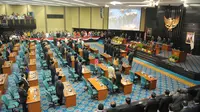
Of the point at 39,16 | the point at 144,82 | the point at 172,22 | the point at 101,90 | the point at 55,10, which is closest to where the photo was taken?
the point at 101,90

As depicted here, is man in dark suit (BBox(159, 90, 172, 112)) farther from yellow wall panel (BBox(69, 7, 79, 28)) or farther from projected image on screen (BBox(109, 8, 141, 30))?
yellow wall panel (BBox(69, 7, 79, 28))

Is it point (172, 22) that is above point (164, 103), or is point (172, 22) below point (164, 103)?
above

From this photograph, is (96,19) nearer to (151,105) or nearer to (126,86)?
(126,86)

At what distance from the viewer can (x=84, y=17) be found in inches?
1091

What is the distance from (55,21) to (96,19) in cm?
685

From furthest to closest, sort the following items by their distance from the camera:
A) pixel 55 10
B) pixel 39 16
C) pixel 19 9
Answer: pixel 55 10
pixel 39 16
pixel 19 9

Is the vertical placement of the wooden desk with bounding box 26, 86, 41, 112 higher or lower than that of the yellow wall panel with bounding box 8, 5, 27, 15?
lower

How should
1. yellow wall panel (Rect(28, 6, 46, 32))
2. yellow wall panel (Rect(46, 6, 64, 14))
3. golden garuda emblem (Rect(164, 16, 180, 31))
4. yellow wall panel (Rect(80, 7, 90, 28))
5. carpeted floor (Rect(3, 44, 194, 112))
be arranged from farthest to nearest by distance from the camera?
1. yellow wall panel (Rect(80, 7, 90, 28))
2. yellow wall panel (Rect(46, 6, 64, 14))
3. yellow wall panel (Rect(28, 6, 46, 32))
4. golden garuda emblem (Rect(164, 16, 180, 31))
5. carpeted floor (Rect(3, 44, 194, 112))

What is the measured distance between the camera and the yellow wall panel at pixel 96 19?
90.0ft

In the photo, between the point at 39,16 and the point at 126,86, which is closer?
the point at 126,86

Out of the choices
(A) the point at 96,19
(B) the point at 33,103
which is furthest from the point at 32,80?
(A) the point at 96,19

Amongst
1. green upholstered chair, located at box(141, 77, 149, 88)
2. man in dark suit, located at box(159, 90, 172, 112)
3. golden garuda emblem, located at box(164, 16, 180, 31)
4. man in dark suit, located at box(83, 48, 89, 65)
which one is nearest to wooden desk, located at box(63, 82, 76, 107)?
man in dark suit, located at box(159, 90, 172, 112)

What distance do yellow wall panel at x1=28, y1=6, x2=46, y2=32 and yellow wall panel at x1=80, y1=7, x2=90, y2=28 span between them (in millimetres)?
6118

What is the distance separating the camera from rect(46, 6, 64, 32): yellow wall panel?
26500 millimetres
